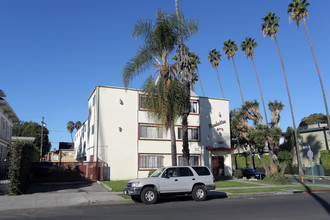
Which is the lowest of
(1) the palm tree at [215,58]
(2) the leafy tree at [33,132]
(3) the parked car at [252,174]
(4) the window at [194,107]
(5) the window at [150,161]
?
(3) the parked car at [252,174]

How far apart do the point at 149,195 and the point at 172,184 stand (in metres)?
1.25

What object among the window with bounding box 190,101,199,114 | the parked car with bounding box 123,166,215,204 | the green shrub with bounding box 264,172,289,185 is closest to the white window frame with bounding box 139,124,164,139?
the window with bounding box 190,101,199,114

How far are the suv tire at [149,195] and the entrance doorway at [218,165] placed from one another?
684 inches

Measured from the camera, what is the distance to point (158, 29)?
18.7 metres

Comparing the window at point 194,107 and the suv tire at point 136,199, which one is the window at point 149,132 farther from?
the suv tire at point 136,199

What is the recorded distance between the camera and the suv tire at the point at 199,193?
1341cm

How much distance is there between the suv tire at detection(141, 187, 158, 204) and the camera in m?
12.4

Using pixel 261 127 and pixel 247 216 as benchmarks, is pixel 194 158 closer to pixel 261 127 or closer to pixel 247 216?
pixel 261 127

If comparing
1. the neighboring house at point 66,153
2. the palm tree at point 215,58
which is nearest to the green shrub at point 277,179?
the palm tree at point 215,58

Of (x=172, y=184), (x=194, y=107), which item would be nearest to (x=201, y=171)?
(x=172, y=184)

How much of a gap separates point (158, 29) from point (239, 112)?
1444 centimetres

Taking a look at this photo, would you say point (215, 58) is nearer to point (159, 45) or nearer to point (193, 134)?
point (193, 134)

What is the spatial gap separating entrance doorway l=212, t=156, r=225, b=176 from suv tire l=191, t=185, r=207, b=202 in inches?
620

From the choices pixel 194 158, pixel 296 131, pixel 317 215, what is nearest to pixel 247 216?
pixel 317 215
